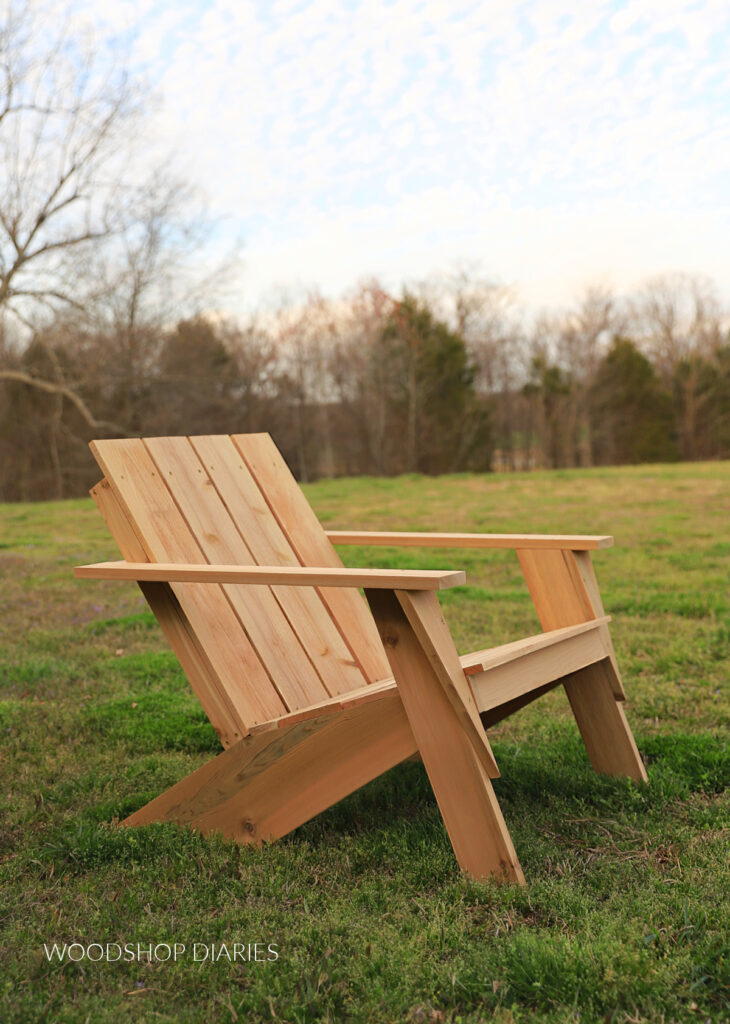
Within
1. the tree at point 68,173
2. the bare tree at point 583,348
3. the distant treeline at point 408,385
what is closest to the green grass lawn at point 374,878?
the tree at point 68,173

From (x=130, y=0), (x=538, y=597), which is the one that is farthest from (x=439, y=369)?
(x=538, y=597)

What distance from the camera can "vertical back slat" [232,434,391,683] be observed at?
2.67 metres

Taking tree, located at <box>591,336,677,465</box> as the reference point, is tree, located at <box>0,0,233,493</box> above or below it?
above

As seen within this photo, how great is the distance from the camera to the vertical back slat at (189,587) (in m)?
2.20

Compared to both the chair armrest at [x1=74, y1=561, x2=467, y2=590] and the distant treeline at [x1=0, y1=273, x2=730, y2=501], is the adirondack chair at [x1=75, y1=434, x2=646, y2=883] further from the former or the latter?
the distant treeline at [x1=0, y1=273, x2=730, y2=501]

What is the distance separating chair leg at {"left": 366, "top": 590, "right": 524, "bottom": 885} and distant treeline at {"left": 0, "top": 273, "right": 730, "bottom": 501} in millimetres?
14919

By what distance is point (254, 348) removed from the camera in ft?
68.1

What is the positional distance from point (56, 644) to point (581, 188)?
11.8 meters

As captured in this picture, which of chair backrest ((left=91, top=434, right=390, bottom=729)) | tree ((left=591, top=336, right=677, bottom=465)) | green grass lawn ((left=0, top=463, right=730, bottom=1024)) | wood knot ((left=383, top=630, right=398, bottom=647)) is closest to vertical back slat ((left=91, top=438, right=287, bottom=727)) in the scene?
chair backrest ((left=91, top=434, right=390, bottom=729))

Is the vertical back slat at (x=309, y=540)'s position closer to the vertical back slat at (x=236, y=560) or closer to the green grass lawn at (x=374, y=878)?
the vertical back slat at (x=236, y=560)

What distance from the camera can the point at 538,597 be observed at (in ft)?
8.11

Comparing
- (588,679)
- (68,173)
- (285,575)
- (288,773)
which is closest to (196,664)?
(288,773)

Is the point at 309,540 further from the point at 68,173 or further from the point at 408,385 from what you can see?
the point at 408,385

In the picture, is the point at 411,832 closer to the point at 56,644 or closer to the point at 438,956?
the point at 438,956
